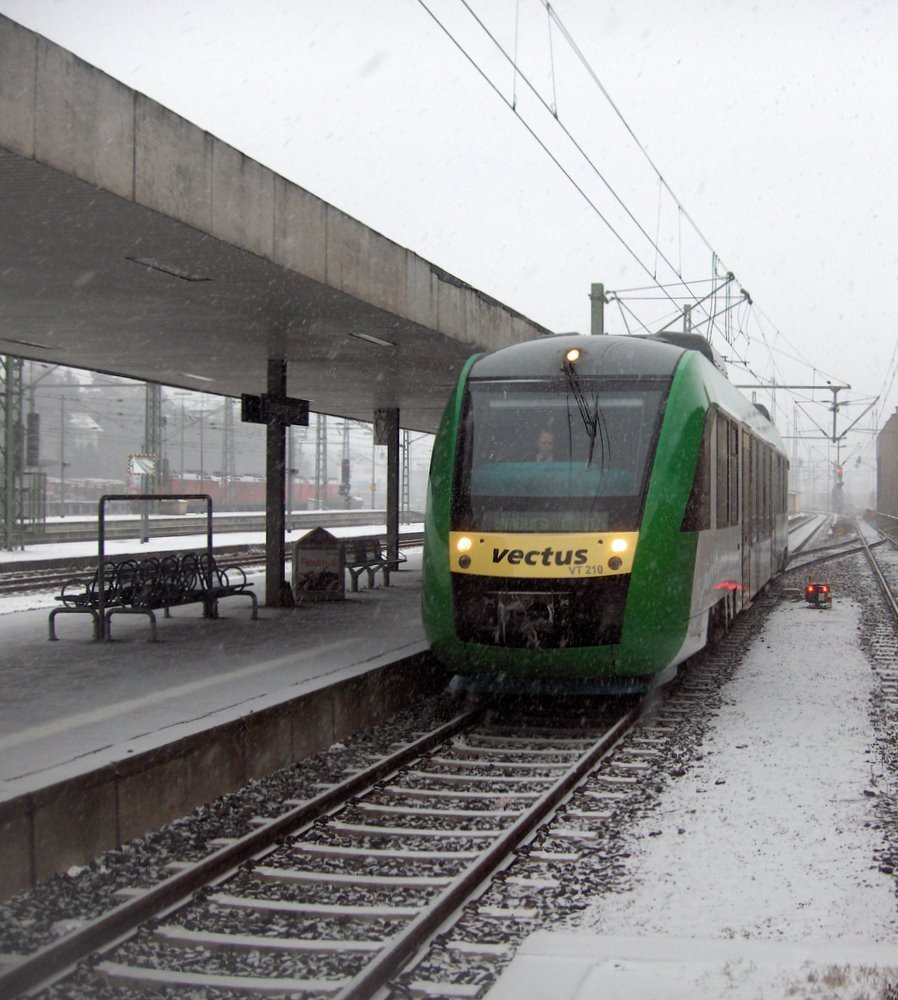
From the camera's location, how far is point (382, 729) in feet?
29.2

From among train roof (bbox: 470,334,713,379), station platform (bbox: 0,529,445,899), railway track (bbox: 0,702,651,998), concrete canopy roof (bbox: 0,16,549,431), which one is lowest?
railway track (bbox: 0,702,651,998)

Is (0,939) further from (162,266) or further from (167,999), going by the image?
(162,266)

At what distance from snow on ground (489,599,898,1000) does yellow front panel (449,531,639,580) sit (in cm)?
145

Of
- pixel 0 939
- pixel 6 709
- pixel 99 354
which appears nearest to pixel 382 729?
pixel 6 709

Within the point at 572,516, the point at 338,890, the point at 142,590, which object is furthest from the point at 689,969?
the point at 142,590

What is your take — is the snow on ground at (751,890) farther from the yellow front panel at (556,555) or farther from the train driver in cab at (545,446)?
the train driver in cab at (545,446)

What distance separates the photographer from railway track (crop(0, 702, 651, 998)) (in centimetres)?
420

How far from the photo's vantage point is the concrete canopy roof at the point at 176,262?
6.53 metres

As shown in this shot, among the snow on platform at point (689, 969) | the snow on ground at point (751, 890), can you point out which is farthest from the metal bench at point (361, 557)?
the snow on platform at point (689, 969)

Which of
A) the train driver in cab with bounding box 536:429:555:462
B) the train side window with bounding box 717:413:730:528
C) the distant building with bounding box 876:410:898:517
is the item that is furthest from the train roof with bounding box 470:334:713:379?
the distant building with bounding box 876:410:898:517

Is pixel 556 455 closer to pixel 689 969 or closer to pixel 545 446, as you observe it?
pixel 545 446

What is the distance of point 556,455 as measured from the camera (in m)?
8.84

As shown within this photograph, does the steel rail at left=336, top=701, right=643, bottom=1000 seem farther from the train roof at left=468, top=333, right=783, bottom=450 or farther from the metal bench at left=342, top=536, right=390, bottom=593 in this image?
the metal bench at left=342, top=536, right=390, bottom=593

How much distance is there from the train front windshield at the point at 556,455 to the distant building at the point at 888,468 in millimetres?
62074
